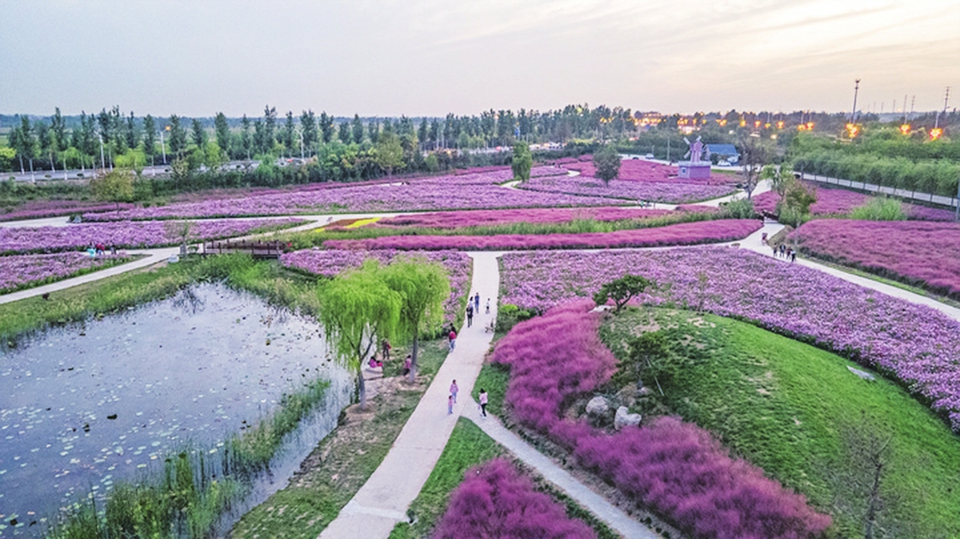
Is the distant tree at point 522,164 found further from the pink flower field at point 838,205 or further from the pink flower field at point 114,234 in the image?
the pink flower field at point 114,234

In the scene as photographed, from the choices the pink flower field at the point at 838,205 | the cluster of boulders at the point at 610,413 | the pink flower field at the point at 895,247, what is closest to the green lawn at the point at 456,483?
the cluster of boulders at the point at 610,413

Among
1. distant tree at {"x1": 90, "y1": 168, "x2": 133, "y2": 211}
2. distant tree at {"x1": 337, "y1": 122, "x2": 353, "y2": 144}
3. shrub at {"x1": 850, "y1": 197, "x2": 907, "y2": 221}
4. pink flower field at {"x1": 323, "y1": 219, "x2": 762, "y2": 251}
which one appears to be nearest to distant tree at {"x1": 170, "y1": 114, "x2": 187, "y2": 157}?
distant tree at {"x1": 90, "y1": 168, "x2": 133, "y2": 211}

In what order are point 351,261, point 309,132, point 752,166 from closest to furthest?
1. point 351,261
2. point 752,166
3. point 309,132

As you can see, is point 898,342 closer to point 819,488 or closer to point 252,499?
point 819,488

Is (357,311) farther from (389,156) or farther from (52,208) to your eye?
(389,156)

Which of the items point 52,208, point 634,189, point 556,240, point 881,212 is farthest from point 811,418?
point 634,189

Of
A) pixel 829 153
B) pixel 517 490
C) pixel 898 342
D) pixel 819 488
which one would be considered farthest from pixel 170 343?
pixel 829 153
